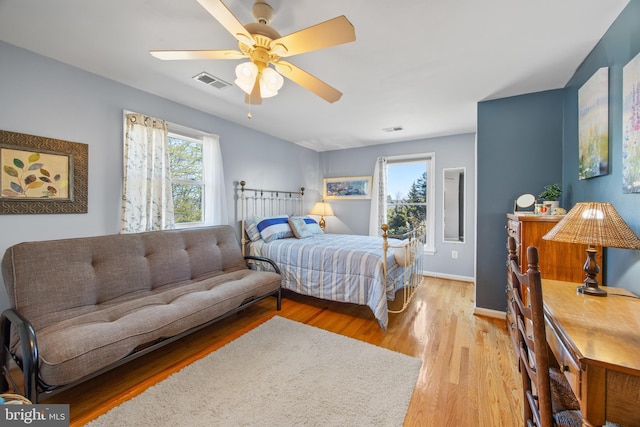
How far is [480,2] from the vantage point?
4.77ft

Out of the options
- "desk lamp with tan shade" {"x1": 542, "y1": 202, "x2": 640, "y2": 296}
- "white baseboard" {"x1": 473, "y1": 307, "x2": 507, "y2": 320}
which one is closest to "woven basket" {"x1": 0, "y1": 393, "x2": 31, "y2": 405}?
"desk lamp with tan shade" {"x1": 542, "y1": 202, "x2": 640, "y2": 296}

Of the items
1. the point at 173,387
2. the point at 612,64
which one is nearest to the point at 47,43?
the point at 173,387

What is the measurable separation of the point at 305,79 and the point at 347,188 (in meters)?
3.53

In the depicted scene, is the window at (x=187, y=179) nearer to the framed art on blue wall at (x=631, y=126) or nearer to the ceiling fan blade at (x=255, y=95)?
the ceiling fan blade at (x=255, y=95)

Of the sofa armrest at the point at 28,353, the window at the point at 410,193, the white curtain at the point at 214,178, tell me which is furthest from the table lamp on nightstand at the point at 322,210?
the sofa armrest at the point at 28,353

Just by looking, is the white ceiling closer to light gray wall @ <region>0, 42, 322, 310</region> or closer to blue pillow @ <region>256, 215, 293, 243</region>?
light gray wall @ <region>0, 42, 322, 310</region>

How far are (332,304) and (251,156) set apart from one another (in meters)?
2.51

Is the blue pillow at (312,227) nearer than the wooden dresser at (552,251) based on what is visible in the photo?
No

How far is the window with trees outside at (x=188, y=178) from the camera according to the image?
3.04m

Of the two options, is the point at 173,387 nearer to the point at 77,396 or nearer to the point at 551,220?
the point at 77,396

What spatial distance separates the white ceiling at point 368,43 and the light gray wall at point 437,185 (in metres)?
1.26

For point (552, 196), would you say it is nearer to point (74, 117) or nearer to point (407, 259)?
point (407, 259)

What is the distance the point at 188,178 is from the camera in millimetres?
3164

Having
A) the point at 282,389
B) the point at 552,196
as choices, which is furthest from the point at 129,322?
the point at 552,196
